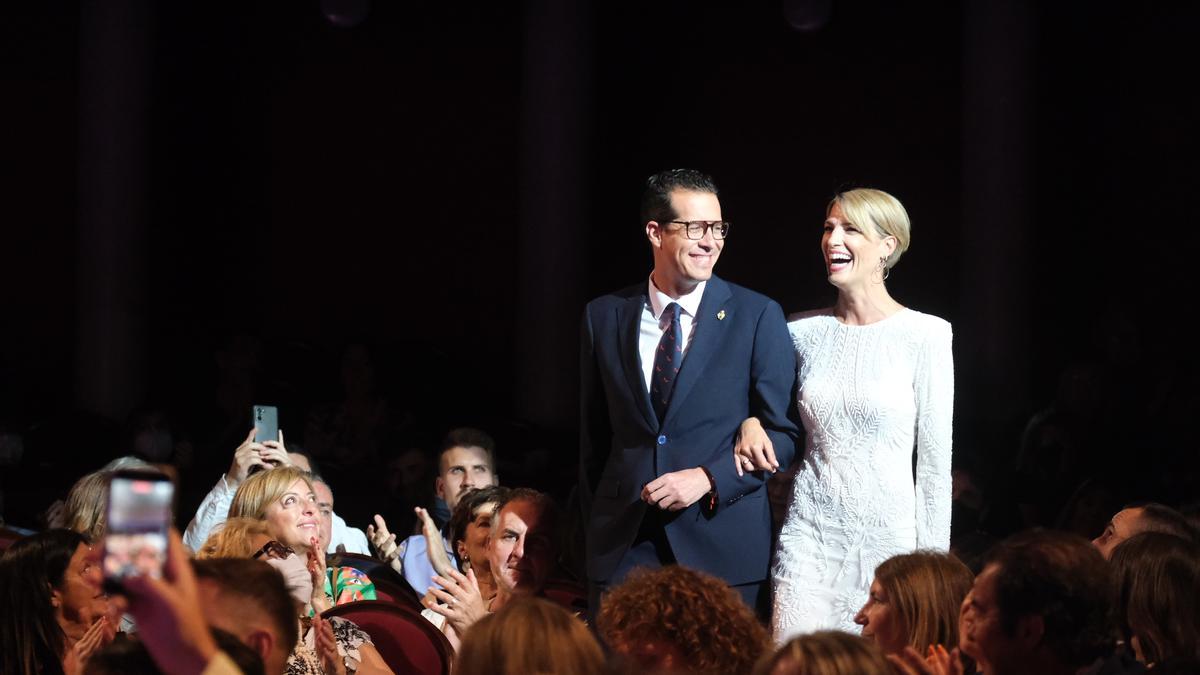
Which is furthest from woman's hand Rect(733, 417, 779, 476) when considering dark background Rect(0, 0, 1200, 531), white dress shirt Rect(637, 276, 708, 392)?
dark background Rect(0, 0, 1200, 531)

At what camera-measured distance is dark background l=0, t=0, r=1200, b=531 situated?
26.6ft

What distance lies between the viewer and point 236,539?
12.9 ft

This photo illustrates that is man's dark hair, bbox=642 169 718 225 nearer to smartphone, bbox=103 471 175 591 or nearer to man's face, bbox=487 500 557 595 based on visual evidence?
man's face, bbox=487 500 557 595

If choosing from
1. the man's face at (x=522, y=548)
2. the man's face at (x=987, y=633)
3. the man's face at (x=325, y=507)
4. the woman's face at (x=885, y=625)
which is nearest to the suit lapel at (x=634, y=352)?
the woman's face at (x=885, y=625)

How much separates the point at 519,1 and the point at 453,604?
21.1 feet

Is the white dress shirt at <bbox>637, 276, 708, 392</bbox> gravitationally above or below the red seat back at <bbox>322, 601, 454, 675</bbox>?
above

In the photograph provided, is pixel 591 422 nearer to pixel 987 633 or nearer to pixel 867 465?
pixel 867 465

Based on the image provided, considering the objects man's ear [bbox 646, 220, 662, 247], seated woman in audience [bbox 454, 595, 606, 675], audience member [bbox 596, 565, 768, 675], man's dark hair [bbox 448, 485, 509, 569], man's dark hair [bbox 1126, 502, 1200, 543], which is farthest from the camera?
man's dark hair [bbox 448, 485, 509, 569]

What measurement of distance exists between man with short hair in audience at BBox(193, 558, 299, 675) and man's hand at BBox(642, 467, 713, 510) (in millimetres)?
1056

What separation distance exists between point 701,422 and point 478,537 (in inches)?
52.6

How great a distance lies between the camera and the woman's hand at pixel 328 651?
11.8ft

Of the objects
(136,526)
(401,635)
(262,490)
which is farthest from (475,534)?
(136,526)

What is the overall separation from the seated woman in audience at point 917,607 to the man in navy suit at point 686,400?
391mm

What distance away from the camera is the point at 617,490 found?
11.7ft
